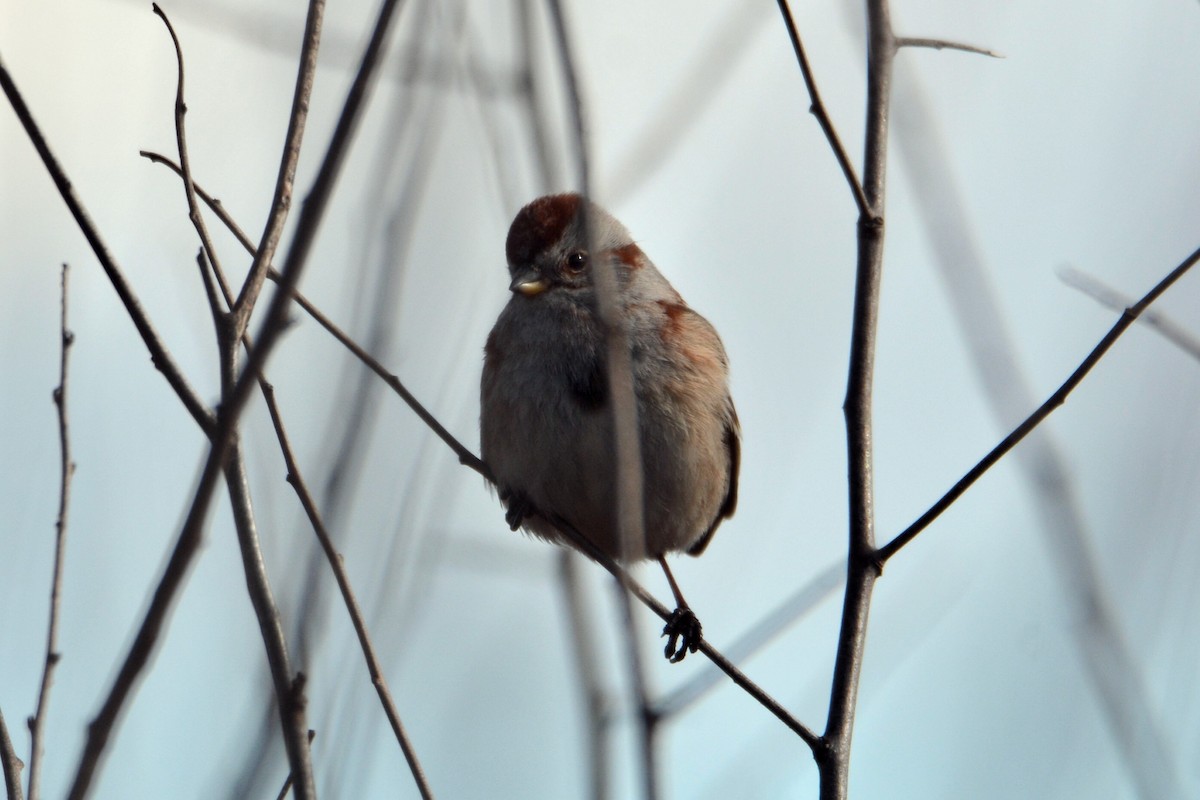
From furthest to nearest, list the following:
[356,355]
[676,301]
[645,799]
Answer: [676,301], [356,355], [645,799]

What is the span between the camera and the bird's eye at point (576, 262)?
541 cm

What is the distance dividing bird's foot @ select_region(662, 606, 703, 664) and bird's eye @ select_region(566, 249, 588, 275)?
154 centimetres

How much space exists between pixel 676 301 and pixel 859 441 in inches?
104

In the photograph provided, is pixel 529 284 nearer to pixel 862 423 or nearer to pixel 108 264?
pixel 862 423

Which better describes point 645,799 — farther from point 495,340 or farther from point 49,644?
point 495,340

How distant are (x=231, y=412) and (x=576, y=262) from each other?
386 cm

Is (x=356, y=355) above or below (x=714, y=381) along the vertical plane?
below

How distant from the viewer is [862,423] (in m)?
3.05

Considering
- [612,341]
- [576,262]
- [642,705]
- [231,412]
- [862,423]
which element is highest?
[576,262]

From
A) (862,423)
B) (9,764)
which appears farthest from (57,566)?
(862,423)

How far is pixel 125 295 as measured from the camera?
2.44 metres

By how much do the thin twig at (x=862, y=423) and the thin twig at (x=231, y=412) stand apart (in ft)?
5.44

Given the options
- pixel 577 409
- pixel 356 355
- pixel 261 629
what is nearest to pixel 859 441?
pixel 356 355

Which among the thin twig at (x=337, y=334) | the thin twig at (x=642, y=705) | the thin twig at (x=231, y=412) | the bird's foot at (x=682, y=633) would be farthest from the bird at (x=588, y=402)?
the thin twig at (x=231, y=412)
